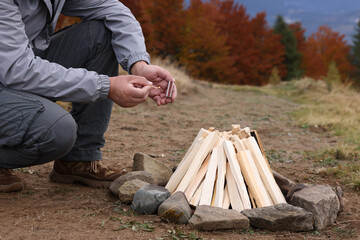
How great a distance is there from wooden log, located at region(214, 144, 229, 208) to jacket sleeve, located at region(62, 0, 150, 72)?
2.47 ft

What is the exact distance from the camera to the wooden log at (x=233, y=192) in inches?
87.1

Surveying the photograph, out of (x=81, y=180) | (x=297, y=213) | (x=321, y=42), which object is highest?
(x=321, y=42)

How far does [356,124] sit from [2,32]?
16.8 ft

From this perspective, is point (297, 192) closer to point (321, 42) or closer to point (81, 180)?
point (81, 180)

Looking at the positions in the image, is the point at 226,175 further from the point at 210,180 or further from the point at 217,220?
the point at 217,220

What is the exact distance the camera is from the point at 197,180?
2389 millimetres

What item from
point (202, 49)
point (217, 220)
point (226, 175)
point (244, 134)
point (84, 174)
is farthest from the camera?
point (202, 49)

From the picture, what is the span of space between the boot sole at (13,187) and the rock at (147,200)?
0.78 m

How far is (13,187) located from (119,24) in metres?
1.21

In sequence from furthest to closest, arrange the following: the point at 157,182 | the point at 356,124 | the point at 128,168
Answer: the point at 356,124 < the point at 128,168 < the point at 157,182

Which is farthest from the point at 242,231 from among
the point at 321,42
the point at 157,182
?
the point at 321,42

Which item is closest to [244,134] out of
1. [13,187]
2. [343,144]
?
[13,187]

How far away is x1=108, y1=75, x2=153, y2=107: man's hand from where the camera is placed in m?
2.06

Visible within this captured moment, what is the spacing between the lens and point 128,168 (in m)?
3.18
